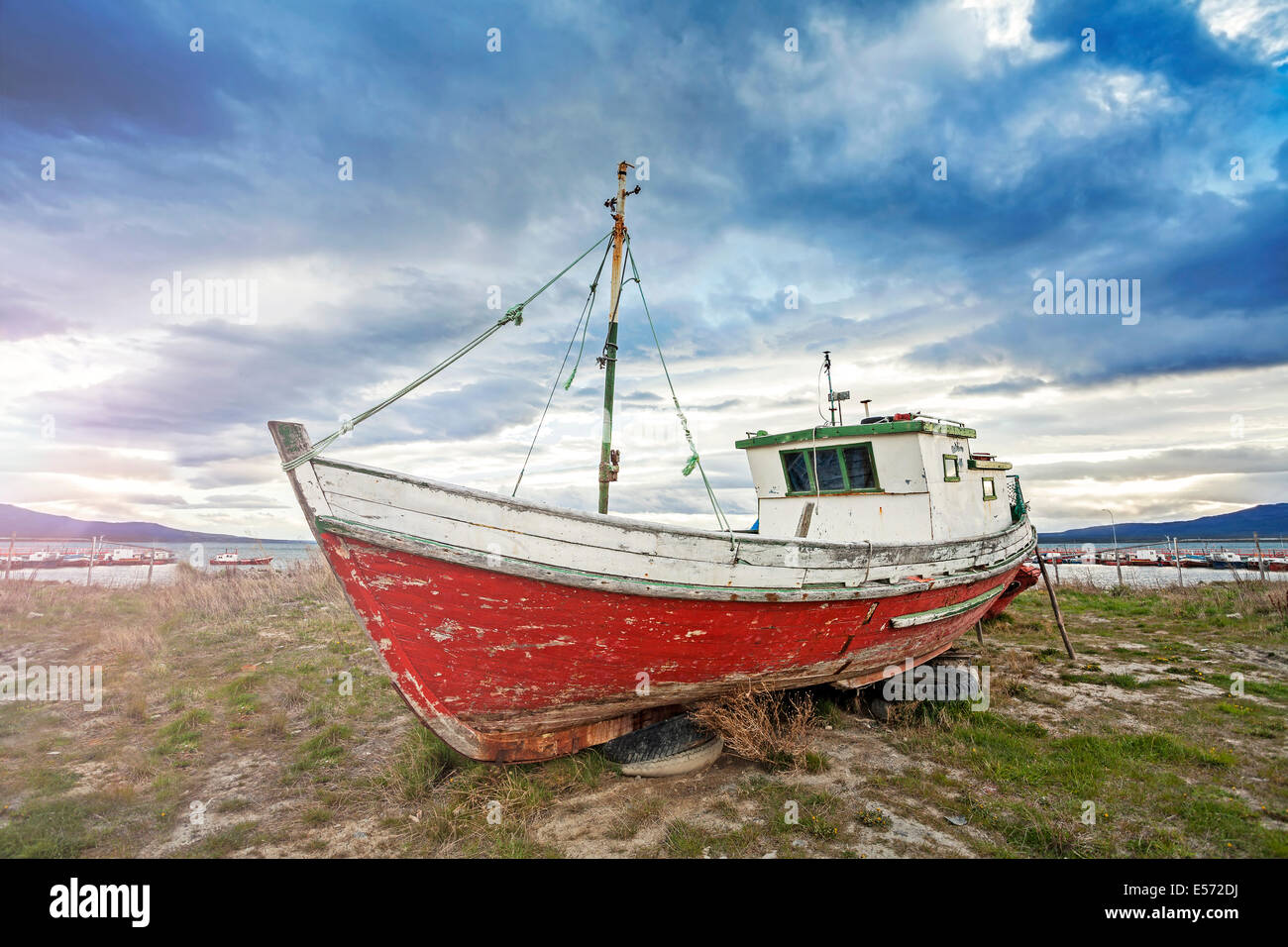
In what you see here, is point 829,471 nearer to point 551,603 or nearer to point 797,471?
point 797,471

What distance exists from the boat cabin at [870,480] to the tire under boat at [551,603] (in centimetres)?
237

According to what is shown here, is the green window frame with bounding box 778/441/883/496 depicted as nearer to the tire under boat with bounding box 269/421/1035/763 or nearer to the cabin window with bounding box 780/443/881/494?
the cabin window with bounding box 780/443/881/494

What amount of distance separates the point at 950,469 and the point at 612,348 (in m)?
5.52

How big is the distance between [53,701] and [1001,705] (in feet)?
45.2

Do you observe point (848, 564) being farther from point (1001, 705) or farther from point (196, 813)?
point (196, 813)

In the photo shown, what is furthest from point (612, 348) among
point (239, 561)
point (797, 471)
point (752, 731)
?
point (239, 561)

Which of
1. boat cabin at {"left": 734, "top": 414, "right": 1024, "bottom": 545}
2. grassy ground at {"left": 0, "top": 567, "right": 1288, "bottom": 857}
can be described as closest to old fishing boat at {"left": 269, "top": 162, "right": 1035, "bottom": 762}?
grassy ground at {"left": 0, "top": 567, "right": 1288, "bottom": 857}

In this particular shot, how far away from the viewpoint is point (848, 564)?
6.07 m

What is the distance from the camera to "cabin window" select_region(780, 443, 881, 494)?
8570mm

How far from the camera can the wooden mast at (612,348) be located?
25.3 feet

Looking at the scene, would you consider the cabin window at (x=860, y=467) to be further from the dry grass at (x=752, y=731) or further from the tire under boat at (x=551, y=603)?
the dry grass at (x=752, y=731)

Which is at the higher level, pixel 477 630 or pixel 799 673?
pixel 477 630
